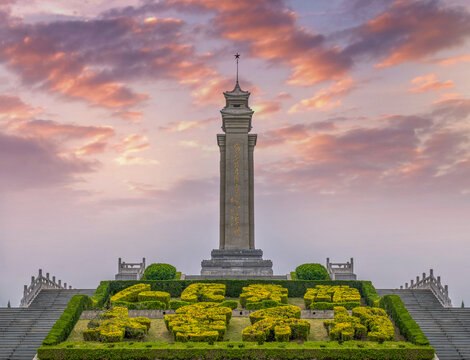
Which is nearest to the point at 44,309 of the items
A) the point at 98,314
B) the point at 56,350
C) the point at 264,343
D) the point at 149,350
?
the point at 98,314

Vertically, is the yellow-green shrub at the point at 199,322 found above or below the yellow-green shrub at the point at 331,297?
below

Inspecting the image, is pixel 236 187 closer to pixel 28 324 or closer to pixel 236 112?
pixel 236 112

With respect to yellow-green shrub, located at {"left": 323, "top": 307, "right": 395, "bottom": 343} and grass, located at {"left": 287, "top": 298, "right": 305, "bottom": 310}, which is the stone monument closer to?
grass, located at {"left": 287, "top": 298, "right": 305, "bottom": 310}

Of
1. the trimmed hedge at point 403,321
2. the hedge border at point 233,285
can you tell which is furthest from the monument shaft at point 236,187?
the trimmed hedge at point 403,321

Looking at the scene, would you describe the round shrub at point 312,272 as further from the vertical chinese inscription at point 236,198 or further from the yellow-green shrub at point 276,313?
the yellow-green shrub at point 276,313

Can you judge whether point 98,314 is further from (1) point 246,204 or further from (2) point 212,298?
(1) point 246,204

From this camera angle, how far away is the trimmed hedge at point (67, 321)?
31594mm

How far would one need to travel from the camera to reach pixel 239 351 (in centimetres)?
2983

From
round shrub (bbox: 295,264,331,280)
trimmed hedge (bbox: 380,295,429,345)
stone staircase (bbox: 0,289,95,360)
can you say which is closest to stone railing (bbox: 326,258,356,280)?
round shrub (bbox: 295,264,331,280)

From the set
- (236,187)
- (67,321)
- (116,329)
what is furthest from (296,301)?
(67,321)

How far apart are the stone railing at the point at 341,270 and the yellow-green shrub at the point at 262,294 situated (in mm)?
9608

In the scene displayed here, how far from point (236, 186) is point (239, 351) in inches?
1018

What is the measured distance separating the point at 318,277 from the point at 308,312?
10.3 metres

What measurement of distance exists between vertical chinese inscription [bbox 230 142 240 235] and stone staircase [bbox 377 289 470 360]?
16.1 m
